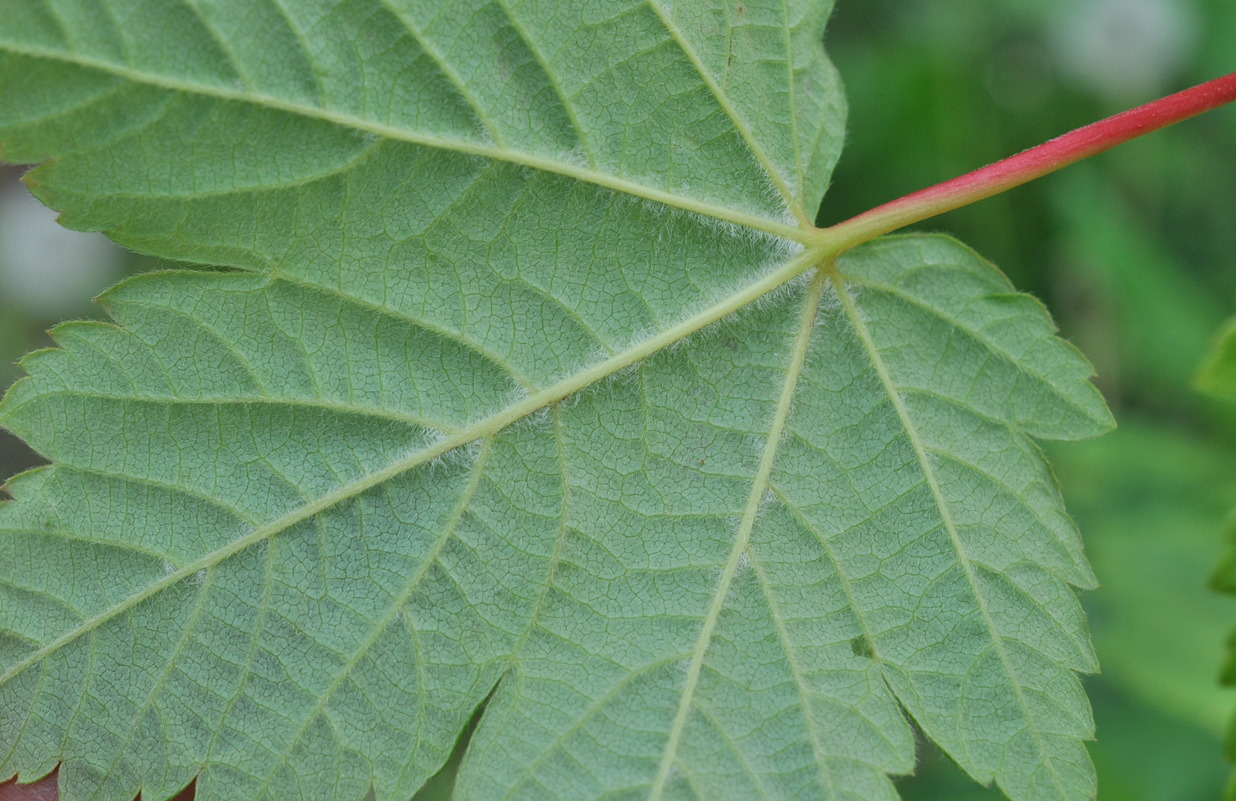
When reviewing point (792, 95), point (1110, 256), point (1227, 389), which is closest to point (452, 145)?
point (792, 95)

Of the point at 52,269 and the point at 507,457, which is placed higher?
the point at 52,269

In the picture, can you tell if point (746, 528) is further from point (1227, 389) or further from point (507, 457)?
point (1227, 389)

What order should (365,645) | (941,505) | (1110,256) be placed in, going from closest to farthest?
(365,645)
(941,505)
(1110,256)

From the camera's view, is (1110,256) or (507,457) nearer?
(507,457)

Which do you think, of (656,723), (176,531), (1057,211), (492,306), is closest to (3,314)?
(176,531)

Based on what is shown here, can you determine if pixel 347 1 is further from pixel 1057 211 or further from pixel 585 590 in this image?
pixel 1057 211
